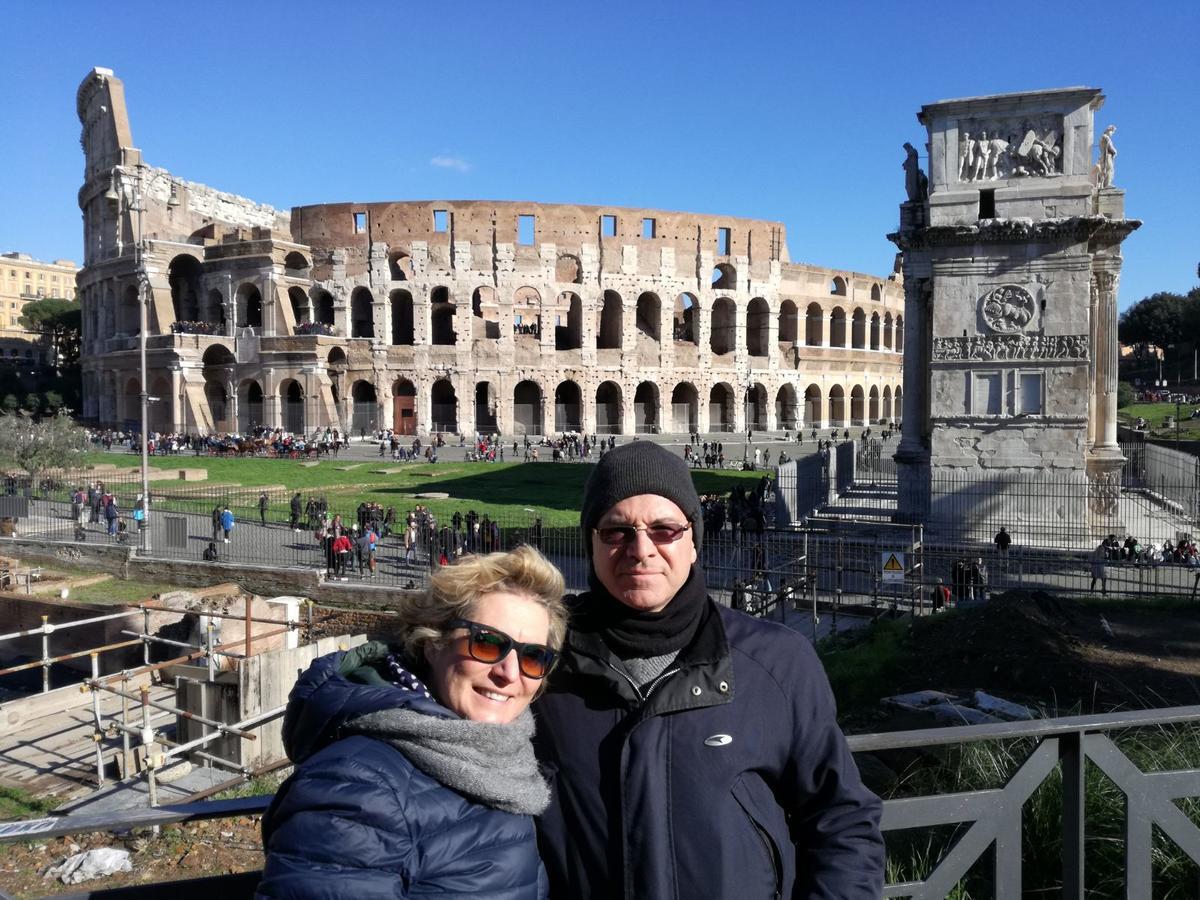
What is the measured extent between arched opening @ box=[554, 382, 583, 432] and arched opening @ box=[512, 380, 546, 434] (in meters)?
0.99

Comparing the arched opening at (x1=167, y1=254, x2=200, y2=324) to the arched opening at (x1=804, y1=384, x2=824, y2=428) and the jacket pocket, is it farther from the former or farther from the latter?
the jacket pocket

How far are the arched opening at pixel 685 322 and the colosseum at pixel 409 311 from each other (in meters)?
0.43

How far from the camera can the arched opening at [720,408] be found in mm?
49812

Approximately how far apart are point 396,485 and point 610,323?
24336 mm

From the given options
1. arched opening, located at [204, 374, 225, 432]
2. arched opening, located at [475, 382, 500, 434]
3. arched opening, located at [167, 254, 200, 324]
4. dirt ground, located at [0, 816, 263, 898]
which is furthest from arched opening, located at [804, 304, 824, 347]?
dirt ground, located at [0, 816, 263, 898]

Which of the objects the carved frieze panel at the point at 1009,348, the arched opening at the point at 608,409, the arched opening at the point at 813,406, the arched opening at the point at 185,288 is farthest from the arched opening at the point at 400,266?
the carved frieze panel at the point at 1009,348

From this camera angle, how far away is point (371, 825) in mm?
1483

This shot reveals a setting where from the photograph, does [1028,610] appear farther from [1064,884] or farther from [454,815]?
[454,815]

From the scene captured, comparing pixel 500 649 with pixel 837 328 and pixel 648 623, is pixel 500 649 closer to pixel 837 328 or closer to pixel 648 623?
pixel 648 623

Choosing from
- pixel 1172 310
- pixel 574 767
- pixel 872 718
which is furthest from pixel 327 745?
pixel 1172 310

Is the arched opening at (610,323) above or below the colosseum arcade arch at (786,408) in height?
above

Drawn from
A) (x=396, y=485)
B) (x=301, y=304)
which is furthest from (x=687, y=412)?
(x=396, y=485)

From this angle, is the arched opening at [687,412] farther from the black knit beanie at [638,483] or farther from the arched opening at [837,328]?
the black knit beanie at [638,483]

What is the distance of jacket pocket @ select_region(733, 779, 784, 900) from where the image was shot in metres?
1.83
